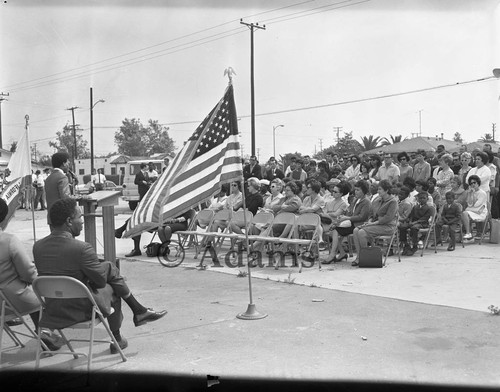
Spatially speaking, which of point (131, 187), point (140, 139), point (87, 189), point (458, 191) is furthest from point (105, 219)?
point (140, 139)

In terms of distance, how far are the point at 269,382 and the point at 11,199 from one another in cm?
542

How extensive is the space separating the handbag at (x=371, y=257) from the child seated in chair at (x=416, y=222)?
131 centimetres

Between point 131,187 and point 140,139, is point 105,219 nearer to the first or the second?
point 131,187

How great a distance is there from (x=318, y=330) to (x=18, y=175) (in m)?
5.31

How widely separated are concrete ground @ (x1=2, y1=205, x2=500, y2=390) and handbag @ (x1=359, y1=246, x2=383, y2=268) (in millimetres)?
228

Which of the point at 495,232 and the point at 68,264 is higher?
the point at 68,264

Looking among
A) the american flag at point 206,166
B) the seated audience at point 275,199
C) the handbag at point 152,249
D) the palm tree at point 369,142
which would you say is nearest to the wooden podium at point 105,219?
the american flag at point 206,166

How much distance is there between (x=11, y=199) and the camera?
8.15 metres

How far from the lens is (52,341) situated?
5.30 metres

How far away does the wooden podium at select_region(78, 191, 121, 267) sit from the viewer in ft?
23.2

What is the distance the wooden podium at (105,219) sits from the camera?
7.08m

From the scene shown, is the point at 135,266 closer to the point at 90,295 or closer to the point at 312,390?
the point at 90,295

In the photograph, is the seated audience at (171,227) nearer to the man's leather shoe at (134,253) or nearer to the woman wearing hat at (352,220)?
the man's leather shoe at (134,253)

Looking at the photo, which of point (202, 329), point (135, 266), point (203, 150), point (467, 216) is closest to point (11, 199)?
point (135, 266)
